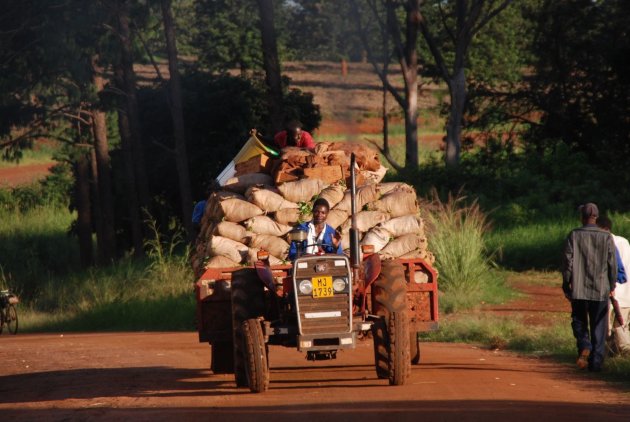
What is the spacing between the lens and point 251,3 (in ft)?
148

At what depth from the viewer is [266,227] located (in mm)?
13297

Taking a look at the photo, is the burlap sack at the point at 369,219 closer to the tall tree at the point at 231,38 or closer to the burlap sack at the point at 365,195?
the burlap sack at the point at 365,195

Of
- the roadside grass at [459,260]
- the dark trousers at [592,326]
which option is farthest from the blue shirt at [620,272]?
the roadside grass at [459,260]

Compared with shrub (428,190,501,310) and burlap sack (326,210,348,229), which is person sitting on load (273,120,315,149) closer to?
burlap sack (326,210,348,229)

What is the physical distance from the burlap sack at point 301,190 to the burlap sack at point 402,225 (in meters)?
0.86

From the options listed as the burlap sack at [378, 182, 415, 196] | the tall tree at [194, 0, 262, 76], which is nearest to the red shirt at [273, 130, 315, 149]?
the burlap sack at [378, 182, 415, 196]

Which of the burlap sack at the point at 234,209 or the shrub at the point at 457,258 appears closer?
the burlap sack at the point at 234,209

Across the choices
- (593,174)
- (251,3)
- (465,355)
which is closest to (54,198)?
(251,3)

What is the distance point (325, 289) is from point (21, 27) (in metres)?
25.4

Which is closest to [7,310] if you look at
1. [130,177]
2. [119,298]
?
[119,298]

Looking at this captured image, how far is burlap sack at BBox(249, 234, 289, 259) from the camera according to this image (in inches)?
518

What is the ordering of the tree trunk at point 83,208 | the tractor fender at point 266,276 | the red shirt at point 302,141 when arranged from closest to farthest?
1. the tractor fender at point 266,276
2. the red shirt at point 302,141
3. the tree trunk at point 83,208

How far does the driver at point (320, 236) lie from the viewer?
39.0 ft

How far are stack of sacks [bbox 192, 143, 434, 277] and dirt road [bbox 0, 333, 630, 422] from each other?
1.42m
